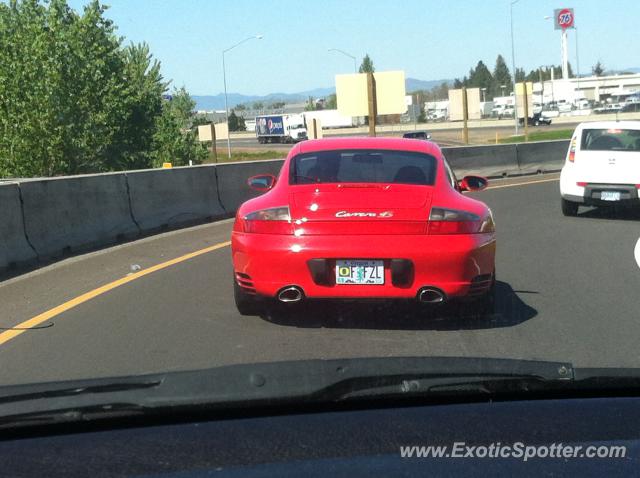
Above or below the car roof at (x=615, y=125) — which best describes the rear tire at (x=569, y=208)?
below

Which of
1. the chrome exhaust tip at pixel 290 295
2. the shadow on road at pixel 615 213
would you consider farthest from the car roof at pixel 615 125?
the chrome exhaust tip at pixel 290 295

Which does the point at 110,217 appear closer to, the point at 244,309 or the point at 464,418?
the point at 244,309

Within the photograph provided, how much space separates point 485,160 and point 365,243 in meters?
20.5

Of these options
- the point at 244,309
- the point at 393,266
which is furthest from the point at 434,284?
the point at 244,309

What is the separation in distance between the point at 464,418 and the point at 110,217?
35.8 ft

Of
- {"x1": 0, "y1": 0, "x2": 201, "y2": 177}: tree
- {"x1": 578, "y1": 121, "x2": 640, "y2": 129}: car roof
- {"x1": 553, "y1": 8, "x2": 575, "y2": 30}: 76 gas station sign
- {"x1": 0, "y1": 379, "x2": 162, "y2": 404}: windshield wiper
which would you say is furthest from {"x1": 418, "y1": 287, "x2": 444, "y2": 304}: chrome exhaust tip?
{"x1": 553, "y1": 8, "x2": 575, "y2": 30}: 76 gas station sign

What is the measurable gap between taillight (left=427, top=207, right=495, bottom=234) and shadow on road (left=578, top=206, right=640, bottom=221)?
8.96 metres

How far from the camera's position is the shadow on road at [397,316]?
720 centimetres

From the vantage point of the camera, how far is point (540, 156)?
92.1ft

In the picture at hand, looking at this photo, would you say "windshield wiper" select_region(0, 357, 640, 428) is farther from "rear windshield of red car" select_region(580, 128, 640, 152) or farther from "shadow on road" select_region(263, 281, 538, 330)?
"rear windshield of red car" select_region(580, 128, 640, 152)

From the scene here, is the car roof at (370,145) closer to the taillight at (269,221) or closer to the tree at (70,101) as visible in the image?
the taillight at (269,221)

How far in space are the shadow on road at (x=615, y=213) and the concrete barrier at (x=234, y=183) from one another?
6.36m

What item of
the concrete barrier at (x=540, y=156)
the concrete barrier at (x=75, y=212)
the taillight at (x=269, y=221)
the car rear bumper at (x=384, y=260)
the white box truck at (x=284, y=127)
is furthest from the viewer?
the white box truck at (x=284, y=127)

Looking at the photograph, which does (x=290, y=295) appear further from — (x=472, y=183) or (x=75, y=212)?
(x=75, y=212)
